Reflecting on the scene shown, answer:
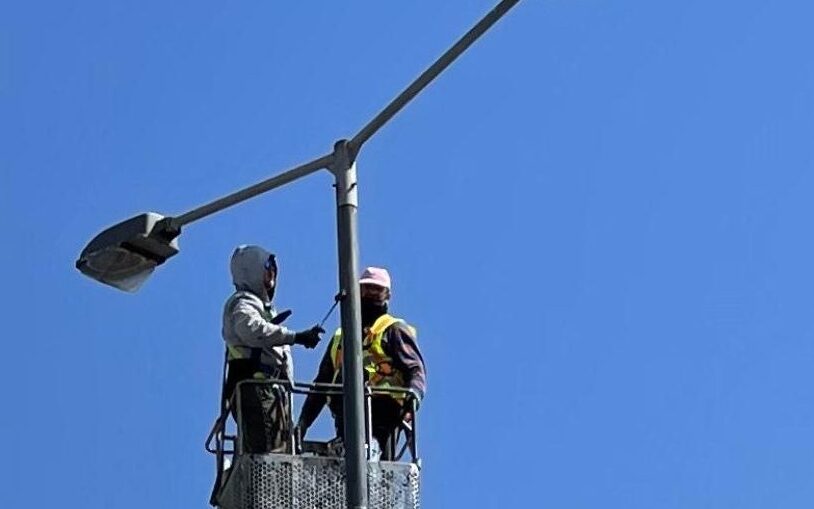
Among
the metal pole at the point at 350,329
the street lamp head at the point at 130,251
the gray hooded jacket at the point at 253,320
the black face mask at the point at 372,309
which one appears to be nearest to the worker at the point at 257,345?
the gray hooded jacket at the point at 253,320

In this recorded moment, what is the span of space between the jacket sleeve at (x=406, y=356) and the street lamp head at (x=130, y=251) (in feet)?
6.52

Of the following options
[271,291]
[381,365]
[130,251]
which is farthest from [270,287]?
[130,251]

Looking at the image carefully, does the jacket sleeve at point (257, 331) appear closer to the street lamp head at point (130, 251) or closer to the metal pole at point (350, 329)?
the street lamp head at point (130, 251)

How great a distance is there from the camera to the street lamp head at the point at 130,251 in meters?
12.0

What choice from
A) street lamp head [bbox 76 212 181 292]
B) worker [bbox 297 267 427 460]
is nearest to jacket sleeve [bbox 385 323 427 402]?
worker [bbox 297 267 427 460]

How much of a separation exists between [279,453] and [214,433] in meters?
0.54

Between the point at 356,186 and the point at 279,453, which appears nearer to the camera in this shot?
the point at 356,186

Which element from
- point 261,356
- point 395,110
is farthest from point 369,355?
point 395,110

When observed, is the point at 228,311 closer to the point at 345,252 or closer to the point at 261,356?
the point at 261,356

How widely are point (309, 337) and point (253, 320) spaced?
42cm

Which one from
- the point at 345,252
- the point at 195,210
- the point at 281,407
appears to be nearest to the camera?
the point at 345,252

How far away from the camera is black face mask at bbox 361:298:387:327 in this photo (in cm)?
1387

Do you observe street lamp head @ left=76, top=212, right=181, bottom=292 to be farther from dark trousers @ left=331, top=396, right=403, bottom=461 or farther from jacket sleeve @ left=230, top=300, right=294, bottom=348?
dark trousers @ left=331, top=396, right=403, bottom=461

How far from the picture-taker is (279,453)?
1255 cm
